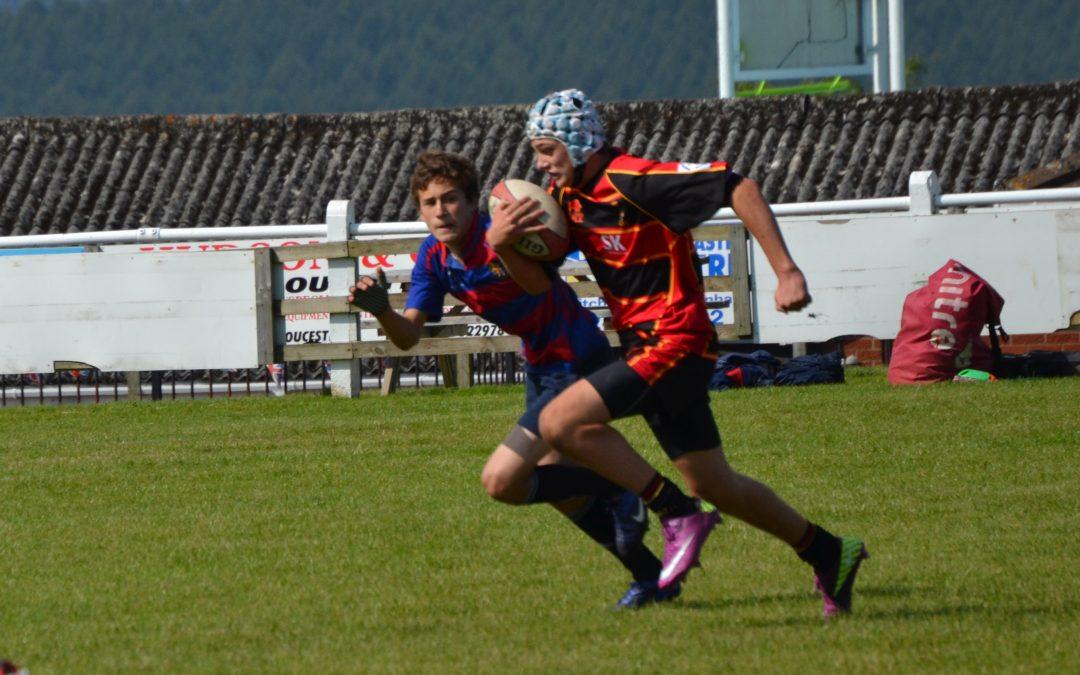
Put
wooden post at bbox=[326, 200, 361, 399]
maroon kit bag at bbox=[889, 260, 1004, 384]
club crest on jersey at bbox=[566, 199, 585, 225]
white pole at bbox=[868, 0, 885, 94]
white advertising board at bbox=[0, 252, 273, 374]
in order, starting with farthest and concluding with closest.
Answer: white pole at bbox=[868, 0, 885, 94]
white advertising board at bbox=[0, 252, 273, 374]
wooden post at bbox=[326, 200, 361, 399]
maroon kit bag at bbox=[889, 260, 1004, 384]
club crest on jersey at bbox=[566, 199, 585, 225]

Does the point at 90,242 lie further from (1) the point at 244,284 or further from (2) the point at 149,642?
(2) the point at 149,642

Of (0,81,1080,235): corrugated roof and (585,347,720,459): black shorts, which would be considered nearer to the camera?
(585,347,720,459): black shorts

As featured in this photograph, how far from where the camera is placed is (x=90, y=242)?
18.6 metres

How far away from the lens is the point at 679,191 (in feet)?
19.4

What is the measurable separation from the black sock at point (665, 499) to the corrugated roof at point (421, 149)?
2039 cm

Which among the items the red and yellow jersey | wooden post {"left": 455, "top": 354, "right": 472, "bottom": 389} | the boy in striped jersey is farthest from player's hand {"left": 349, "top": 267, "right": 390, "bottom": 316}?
wooden post {"left": 455, "top": 354, "right": 472, "bottom": 389}

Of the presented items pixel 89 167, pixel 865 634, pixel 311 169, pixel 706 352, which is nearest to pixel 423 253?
pixel 706 352

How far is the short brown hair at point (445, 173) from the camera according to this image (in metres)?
6.68

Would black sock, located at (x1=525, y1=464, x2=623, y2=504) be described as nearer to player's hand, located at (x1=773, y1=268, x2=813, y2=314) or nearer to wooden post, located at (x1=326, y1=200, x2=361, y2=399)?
player's hand, located at (x1=773, y1=268, x2=813, y2=314)

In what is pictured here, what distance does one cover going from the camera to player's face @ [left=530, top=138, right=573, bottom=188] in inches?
239

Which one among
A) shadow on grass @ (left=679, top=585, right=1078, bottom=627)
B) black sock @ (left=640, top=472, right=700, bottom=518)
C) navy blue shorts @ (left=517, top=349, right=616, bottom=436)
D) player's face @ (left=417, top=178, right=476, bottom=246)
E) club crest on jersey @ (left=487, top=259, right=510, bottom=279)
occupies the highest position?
player's face @ (left=417, top=178, right=476, bottom=246)

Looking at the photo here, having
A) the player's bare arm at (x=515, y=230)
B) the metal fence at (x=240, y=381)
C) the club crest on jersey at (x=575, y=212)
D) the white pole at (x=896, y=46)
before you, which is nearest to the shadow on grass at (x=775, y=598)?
the player's bare arm at (x=515, y=230)

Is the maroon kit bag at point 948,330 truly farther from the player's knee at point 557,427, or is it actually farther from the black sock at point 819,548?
the player's knee at point 557,427

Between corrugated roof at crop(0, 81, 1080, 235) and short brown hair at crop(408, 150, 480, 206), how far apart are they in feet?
65.5
